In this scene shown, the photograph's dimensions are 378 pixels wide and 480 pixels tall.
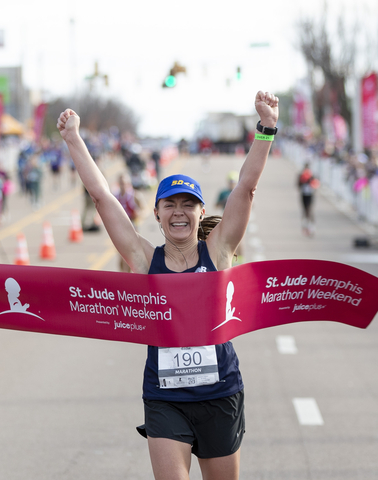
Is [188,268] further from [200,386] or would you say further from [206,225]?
[200,386]

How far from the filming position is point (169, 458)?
11.4 ft

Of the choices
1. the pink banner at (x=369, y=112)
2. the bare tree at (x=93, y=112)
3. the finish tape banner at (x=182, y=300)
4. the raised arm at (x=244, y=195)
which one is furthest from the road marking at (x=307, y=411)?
the bare tree at (x=93, y=112)

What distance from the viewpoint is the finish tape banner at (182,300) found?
3758 millimetres

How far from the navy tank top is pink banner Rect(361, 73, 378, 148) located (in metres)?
24.0

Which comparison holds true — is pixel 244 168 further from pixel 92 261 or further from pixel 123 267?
pixel 92 261

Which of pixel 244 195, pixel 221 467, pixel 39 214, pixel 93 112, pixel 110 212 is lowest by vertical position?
pixel 93 112

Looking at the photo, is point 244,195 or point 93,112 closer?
point 244,195

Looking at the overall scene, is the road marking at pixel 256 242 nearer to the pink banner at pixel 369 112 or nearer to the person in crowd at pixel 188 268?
→ the pink banner at pixel 369 112

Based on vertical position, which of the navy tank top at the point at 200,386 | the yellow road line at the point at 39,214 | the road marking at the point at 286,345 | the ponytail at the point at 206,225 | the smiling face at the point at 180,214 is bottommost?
the yellow road line at the point at 39,214

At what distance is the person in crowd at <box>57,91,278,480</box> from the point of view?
357 cm

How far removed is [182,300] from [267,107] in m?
1.03

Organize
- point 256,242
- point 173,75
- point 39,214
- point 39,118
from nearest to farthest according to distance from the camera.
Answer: point 256,242 < point 173,75 < point 39,214 < point 39,118

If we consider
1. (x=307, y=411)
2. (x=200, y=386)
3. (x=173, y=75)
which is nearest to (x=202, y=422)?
(x=200, y=386)

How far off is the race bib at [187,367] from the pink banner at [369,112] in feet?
79.4
